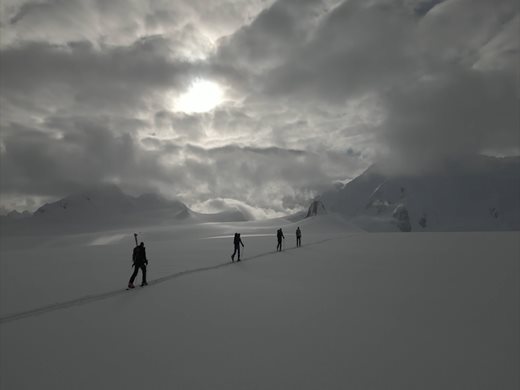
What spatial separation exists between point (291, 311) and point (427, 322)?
3.50 meters

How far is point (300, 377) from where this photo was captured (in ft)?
15.7

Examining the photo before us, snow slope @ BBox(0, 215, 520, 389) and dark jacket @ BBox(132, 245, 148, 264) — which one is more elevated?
dark jacket @ BBox(132, 245, 148, 264)

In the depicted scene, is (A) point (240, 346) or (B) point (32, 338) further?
(B) point (32, 338)

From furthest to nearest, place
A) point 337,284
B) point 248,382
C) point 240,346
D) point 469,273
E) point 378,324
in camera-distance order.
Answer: point 469,273 → point 337,284 → point 378,324 → point 240,346 → point 248,382

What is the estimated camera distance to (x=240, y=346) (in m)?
5.82

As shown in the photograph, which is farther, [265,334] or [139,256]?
[139,256]

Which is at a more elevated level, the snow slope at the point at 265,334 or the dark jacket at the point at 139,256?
the dark jacket at the point at 139,256

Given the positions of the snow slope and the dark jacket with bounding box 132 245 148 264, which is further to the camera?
the dark jacket with bounding box 132 245 148 264

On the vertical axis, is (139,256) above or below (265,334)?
above

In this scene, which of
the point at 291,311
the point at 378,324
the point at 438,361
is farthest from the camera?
the point at 291,311

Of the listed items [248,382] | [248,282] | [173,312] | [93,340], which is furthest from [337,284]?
[93,340]

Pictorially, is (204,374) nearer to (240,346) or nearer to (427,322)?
(240,346)

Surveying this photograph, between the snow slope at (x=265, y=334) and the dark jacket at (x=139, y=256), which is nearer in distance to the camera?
the snow slope at (x=265, y=334)

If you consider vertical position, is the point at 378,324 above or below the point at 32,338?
below
